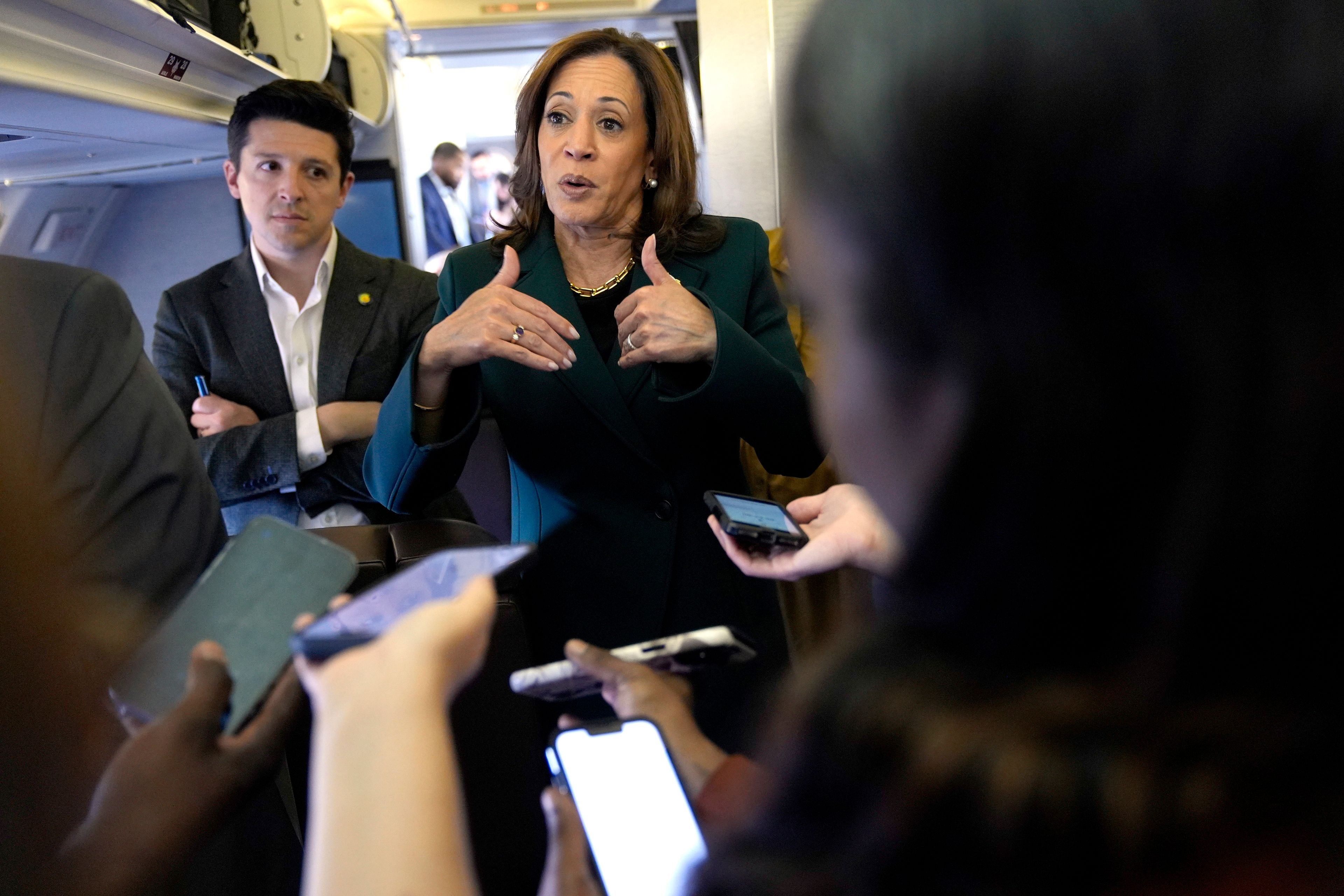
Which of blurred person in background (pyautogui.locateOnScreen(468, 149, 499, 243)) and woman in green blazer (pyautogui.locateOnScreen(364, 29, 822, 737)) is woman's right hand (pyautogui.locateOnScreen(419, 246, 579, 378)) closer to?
woman in green blazer (pyautogui.locateOnScreen(364, 29, 822, 737))

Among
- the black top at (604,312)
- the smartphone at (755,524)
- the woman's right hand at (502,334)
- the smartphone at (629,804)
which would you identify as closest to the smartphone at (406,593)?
the smartphone at (629,804)

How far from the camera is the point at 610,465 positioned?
5.31ft

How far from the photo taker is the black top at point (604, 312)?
1.71m

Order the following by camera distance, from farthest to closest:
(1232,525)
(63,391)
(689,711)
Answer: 1. (689,711)
2. (63,391)
3. (1232,525)

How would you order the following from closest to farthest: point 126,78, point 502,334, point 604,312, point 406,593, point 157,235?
point 406,593, point 502,334, point 604,312, point 126,78, point 157,235

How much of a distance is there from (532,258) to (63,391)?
104 centimetres

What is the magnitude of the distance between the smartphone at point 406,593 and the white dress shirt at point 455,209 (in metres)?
6.32

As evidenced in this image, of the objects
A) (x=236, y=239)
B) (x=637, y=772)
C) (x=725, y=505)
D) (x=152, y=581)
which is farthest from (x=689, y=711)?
(x=236, y=239)

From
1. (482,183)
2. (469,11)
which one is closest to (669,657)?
(469,11)

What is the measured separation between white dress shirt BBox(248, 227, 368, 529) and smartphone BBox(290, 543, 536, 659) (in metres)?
1.63

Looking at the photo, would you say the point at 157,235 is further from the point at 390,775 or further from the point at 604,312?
the point at 390,775

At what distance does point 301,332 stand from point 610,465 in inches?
48.0

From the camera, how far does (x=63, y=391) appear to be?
0.77m

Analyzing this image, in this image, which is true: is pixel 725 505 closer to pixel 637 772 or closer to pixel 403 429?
pixel 637 772
